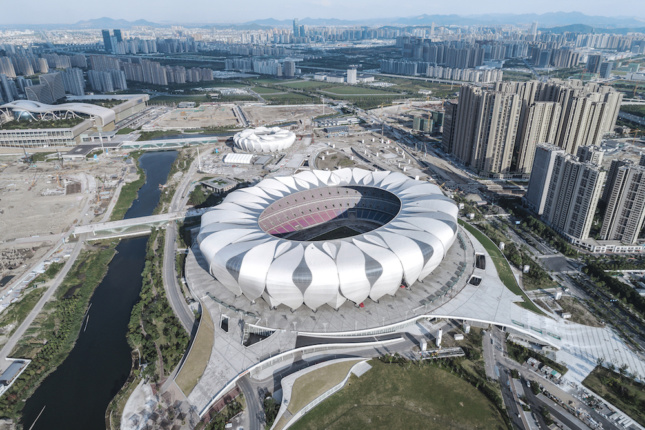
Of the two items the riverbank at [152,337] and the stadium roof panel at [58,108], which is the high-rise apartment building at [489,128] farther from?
the stadium roof panel at [58,108]

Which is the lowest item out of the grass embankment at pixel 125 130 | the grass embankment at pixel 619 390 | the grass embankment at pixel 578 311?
the grass embankment at pixel 619 390

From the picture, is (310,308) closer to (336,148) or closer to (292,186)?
(292,186)

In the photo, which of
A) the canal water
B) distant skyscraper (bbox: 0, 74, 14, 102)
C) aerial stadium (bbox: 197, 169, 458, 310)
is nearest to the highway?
the canal water

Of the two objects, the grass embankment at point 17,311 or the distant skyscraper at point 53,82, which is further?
the distant skyscraper at point 53,82

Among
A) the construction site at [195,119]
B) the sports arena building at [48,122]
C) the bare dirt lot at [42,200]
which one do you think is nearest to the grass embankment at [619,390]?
the bare dirt lot at [42,200]

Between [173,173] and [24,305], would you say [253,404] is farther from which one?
[173,173]

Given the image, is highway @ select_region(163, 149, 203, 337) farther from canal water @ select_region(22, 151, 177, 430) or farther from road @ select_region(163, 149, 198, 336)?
canal water @ select_region(22, 151, 177, 430)
